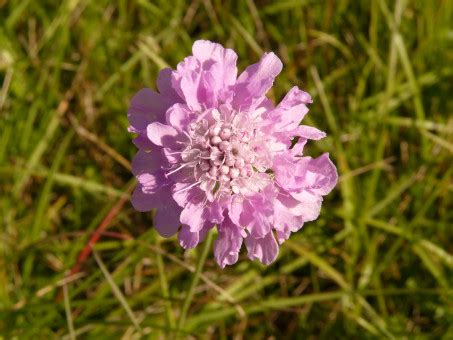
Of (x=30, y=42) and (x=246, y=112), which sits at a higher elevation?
(x=246, y=112)

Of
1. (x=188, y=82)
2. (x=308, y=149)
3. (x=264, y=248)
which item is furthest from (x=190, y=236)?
(x=308, y=149)

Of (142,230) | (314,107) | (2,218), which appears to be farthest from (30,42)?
(314,107)

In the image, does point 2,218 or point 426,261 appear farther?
point 2,218

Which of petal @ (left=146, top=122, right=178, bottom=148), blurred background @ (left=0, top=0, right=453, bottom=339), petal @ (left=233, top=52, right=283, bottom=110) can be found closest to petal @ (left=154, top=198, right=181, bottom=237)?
petal @ (left=146, top=122, right=178, bottom=148)

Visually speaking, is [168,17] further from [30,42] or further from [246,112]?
[246,112]

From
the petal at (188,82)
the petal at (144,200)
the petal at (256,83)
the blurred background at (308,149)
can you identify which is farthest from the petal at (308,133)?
the blurred background at (308,149)

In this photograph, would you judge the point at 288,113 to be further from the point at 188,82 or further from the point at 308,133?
the point at 188,82

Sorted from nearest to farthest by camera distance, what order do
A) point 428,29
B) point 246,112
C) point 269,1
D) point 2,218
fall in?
point 246,112, point 2,218, point 428,29, point 269,1

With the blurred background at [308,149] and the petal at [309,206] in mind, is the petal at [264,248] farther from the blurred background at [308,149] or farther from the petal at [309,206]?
the blurred background at [308,149]
